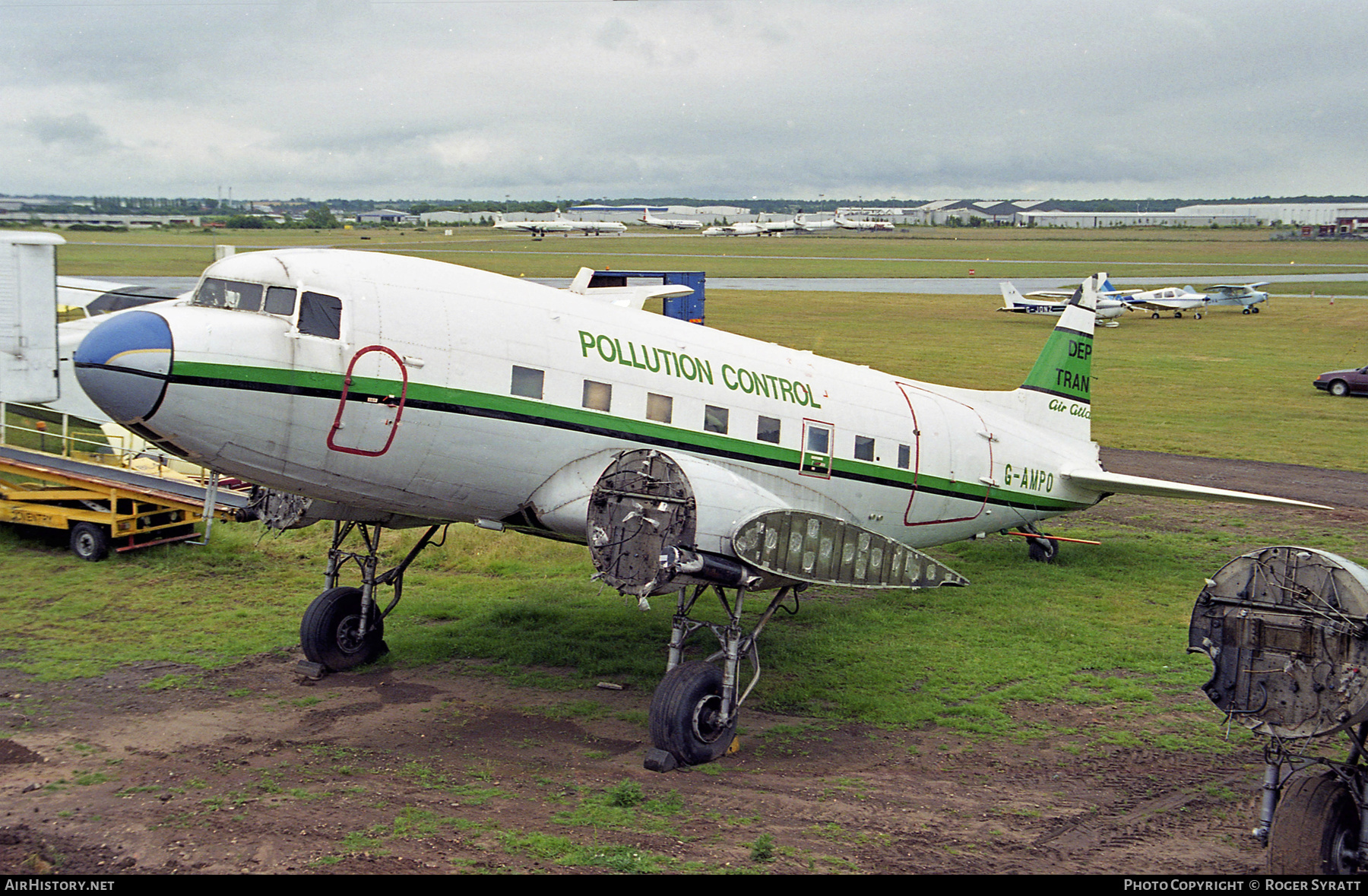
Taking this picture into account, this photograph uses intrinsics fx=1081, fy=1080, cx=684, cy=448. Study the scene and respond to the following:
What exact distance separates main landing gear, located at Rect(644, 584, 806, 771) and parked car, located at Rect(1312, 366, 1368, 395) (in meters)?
41.2

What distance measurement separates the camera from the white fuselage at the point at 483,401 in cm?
1222

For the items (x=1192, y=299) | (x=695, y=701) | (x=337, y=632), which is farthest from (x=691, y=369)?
(x=1192, y=299)

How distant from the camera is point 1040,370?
855 inches

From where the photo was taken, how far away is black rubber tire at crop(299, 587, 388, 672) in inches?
635

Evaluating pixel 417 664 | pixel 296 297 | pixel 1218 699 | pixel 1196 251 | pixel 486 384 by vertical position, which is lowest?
pixel 417 664

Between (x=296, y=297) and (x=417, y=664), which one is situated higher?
(x=296, y=297)

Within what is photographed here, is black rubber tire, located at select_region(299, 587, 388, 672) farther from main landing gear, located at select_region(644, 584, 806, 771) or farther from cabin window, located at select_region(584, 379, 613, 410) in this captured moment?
main landing gear, located at select_region(644, 584, 806, 771)

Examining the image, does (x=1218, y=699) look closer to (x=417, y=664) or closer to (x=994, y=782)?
(x=994, y=782)

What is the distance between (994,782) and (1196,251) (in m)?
165

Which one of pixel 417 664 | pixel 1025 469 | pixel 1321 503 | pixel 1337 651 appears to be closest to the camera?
pixel 1337 651

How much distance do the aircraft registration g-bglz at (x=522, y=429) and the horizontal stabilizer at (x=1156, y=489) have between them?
5.31 m

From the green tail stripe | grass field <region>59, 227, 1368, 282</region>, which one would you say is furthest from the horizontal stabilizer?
grass field <region>59, 227, 1368, 282</region>

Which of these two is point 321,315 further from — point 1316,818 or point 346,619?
point 1316,818
